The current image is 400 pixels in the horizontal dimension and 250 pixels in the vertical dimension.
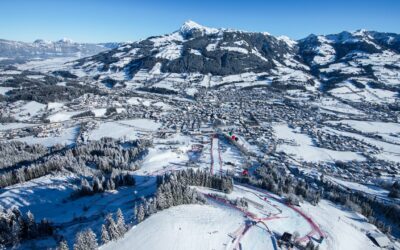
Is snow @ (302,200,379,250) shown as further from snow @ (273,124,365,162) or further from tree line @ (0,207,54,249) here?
tree line @ (0,207,54,249)

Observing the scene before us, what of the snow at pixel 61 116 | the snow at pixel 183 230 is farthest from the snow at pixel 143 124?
the snow at pixel 183 230

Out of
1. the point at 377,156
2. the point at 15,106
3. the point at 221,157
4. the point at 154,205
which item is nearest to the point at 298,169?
the point at 221,157

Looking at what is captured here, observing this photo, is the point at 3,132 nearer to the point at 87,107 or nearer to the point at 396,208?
the point at 87,107

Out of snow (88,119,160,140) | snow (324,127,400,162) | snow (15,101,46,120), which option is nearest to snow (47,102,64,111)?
snow (15,101,46,120)

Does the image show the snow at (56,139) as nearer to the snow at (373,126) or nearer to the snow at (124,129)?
the snow at (124,129)

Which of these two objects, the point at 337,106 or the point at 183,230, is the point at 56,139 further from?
the point at 337,106

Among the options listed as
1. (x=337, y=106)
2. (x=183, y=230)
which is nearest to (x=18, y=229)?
(x=183, y=230)
